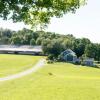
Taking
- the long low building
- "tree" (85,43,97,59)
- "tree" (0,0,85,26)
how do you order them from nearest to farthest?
"tree" (0,0,85,26) < "tree" (85,43,97,59) < the long low building

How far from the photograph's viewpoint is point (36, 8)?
13727mm

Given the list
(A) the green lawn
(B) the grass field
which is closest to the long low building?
(A) the green lawn

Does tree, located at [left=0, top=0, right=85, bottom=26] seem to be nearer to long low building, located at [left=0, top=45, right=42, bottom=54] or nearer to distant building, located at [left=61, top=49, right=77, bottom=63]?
distant building, located at [left=61, top=49, right=77, bottom=63]

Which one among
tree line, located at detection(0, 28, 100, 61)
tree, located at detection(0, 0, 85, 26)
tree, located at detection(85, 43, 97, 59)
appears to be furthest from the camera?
tree line, located at detection(0, 28, 100, 61)

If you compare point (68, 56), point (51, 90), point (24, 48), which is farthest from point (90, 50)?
point (51, 90)

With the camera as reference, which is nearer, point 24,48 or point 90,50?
point 90,50

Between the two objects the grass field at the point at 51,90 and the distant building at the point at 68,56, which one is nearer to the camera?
the grass field at the point at 51,90

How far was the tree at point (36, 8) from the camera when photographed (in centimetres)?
1275

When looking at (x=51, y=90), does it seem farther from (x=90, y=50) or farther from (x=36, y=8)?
(x=90, y=50)

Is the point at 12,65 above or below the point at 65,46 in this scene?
below

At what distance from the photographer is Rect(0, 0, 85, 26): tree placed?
1275 centimetres

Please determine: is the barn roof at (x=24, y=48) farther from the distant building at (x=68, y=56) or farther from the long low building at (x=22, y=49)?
the distant building at (x=68, y=56)

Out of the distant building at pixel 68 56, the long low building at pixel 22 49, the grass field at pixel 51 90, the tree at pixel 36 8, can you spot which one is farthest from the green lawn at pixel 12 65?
the long low building at pixel 22 49

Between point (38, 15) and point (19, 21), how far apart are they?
126cm
